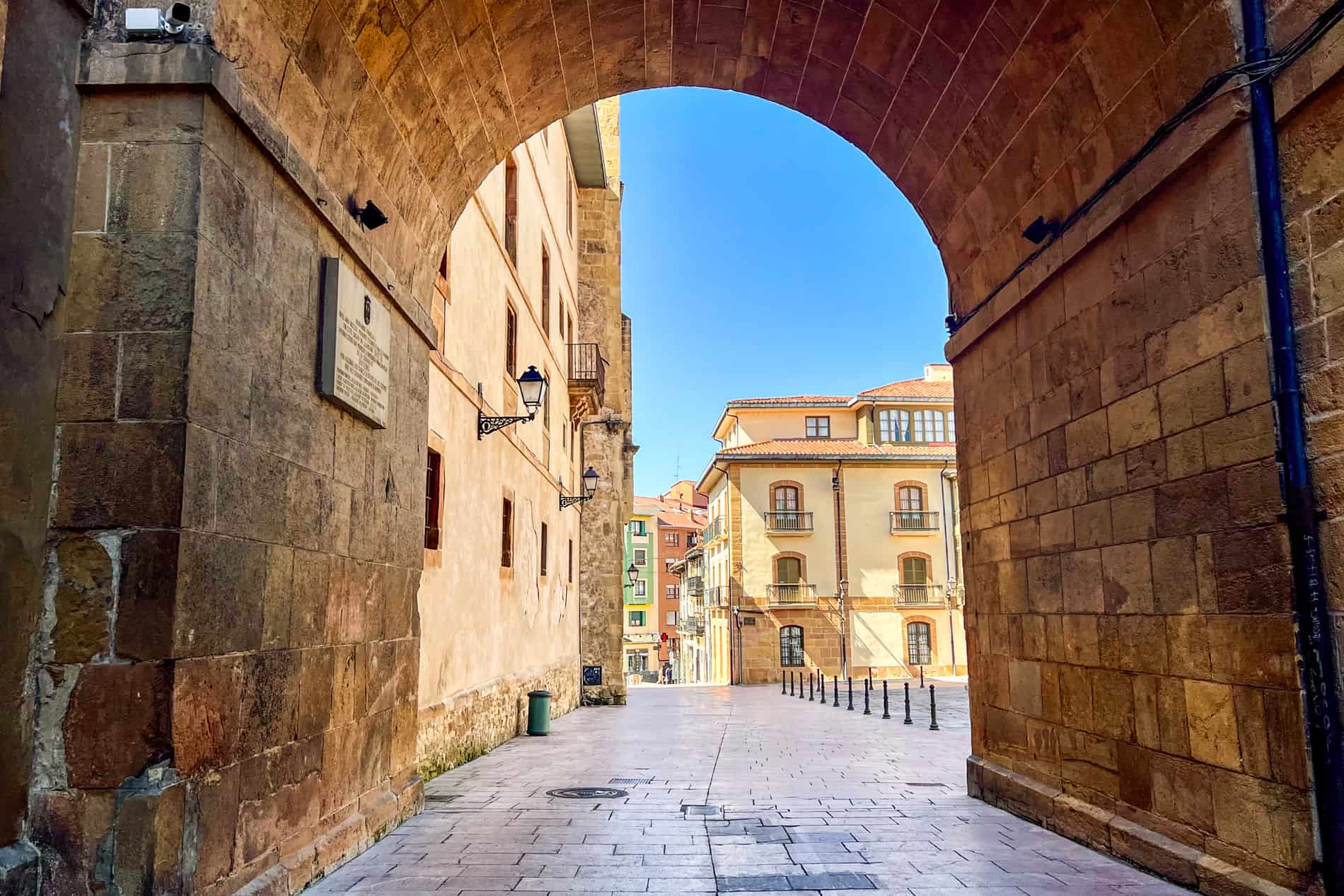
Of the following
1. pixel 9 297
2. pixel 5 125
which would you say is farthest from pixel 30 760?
pixel 5 125

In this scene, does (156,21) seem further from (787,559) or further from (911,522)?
(911,522)

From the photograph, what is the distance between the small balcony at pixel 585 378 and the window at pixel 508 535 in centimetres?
795

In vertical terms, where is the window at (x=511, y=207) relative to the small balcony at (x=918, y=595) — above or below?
above

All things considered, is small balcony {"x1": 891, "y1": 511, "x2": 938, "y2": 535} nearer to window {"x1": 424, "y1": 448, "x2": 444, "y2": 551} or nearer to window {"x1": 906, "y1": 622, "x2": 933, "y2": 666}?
window {"x1": 906, "y1": 622, "x2": 933, "y2": 666}

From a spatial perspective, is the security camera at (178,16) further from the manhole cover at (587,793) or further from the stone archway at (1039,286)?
the manhole cover at (587,793)

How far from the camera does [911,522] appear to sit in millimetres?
38969

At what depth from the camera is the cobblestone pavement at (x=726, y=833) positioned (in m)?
5.18

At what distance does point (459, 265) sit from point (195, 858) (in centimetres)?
758

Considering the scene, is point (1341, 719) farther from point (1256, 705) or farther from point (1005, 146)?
point (1005, 146)

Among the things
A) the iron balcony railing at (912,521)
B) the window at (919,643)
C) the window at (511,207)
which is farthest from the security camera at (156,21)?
the window at (919,643)

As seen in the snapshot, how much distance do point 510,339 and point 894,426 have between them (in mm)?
29798

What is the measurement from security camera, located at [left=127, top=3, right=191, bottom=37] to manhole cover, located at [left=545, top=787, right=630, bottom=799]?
620 centimetres

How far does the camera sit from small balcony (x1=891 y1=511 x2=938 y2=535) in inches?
1529

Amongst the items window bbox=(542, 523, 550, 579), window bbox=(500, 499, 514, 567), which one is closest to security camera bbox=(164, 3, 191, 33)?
window bbox=(500, 499, 514, 567)
